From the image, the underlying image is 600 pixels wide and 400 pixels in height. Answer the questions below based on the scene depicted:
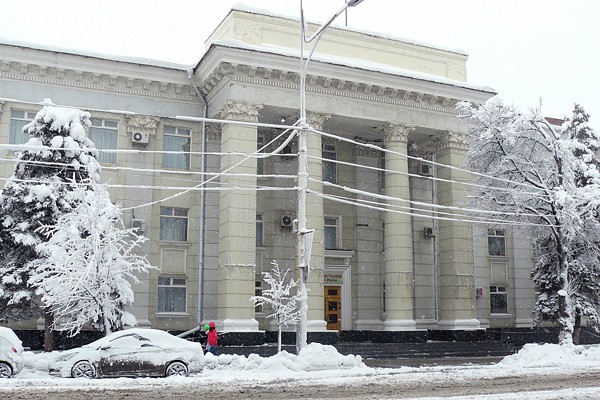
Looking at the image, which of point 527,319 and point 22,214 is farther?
point 527,319

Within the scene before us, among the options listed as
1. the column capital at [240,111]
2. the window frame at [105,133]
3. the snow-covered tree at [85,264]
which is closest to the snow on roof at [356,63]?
the column capital at [240,111]

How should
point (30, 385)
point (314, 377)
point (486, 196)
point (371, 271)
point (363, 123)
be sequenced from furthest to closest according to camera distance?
point (371, 271) < point (363, 123) < point (486, 196) < point (314, 377) < point (30, 385)

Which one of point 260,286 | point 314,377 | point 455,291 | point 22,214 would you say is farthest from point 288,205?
point 314,377

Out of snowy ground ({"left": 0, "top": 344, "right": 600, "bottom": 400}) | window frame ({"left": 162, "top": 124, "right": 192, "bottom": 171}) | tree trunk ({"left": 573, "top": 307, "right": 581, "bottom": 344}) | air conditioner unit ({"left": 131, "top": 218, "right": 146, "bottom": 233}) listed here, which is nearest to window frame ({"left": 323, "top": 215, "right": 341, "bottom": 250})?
window frame ({"left": 162, "top": 124, "right": 192, "bottom": 171})

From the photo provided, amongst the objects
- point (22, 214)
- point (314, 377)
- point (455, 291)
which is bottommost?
point (314, 377)

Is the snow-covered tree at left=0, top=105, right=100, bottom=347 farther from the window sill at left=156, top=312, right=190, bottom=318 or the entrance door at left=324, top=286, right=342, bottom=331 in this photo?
the entrance door at left=324, top=286, right=342, bottom=331

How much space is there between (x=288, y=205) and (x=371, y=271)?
508cm

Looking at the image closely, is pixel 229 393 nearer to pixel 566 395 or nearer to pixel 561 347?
pixel 566 395

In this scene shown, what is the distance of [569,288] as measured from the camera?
85.8ft

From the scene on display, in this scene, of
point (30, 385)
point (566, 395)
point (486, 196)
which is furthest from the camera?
point (486, 196)

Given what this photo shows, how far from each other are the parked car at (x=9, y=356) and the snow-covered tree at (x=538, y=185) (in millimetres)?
15891

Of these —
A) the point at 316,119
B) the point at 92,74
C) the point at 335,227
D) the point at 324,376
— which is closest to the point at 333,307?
the point at 335,227

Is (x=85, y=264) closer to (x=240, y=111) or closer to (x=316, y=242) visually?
(x=240, y=111)

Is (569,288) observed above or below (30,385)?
above
